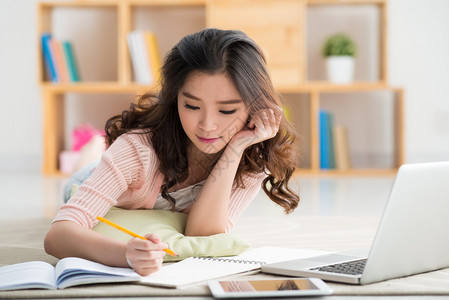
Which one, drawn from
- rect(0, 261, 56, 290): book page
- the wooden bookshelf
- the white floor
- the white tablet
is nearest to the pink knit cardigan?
rect(0, 261, 56, 290): book page

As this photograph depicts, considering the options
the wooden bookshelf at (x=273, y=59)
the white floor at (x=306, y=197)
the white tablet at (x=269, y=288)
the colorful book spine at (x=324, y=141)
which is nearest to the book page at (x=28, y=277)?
the white tablet at (x=269, y=288)

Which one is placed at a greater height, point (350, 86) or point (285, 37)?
point (285, 37)

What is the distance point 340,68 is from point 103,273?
116 inches

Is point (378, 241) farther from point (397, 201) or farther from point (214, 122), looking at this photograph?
point (214, 122)

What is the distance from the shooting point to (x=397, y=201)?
101cm

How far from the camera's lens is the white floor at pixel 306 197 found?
2271 mm

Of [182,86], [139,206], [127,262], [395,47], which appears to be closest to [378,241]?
[127,262]

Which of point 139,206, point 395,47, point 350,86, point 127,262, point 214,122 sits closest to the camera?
point 127,262

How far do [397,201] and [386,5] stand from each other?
9.92 ft

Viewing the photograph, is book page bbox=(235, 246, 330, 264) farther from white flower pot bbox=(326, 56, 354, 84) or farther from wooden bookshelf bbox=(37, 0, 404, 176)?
white flower pot bbox=(326, 56, 354, 84)

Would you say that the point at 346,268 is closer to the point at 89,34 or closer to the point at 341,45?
the point at 341,45

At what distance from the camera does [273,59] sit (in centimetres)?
379

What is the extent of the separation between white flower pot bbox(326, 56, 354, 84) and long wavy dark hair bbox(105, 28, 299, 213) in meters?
2.35

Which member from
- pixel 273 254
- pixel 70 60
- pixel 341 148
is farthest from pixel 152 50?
pixel 273 254
